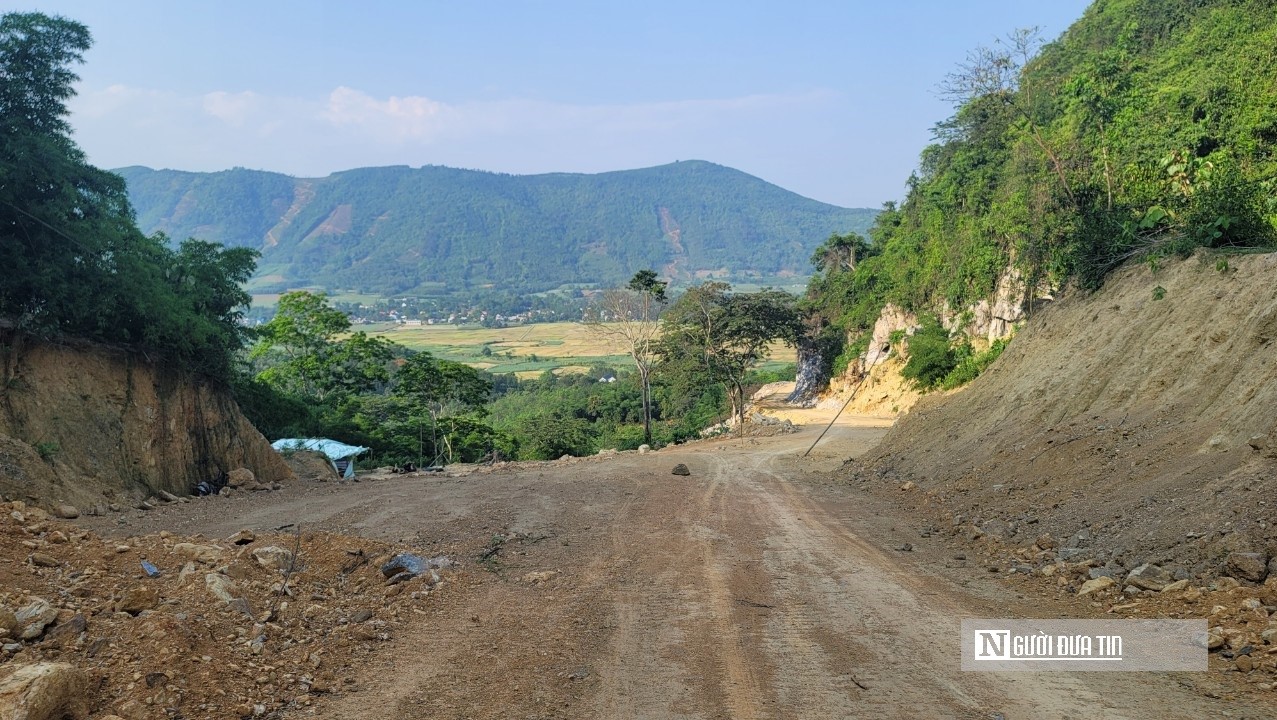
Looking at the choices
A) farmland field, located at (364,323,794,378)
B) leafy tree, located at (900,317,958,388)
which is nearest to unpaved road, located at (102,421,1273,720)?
leafy tree, located at (900,317,958,388)

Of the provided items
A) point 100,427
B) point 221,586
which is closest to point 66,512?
point 100,427

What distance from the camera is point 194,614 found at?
6773 mm

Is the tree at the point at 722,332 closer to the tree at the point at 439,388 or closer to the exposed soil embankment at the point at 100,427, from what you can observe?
the tree at the point at 439,388

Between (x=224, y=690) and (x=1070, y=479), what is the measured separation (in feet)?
37.1

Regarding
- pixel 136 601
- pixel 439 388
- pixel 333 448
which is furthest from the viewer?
pixel 439 388

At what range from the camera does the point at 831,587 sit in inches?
361

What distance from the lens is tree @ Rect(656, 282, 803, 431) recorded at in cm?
4378

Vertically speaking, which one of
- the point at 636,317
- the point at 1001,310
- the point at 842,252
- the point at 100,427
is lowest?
the point at 100,427

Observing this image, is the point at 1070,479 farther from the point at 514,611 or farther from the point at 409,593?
the point at 409,593

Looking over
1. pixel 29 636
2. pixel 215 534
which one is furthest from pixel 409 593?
pixel 215 534

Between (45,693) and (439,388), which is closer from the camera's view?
(45,693)

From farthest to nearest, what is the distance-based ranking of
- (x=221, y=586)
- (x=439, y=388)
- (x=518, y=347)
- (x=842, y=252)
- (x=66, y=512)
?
1. (x=518, y=347)
2. (x=842, y=252)
3. (x=439, y=388)
4. (x=66, y=512)
5. (x=221, y=586)

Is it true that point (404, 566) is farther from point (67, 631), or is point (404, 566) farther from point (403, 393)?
point (403, 393)

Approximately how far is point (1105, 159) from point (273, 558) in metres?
21.1
